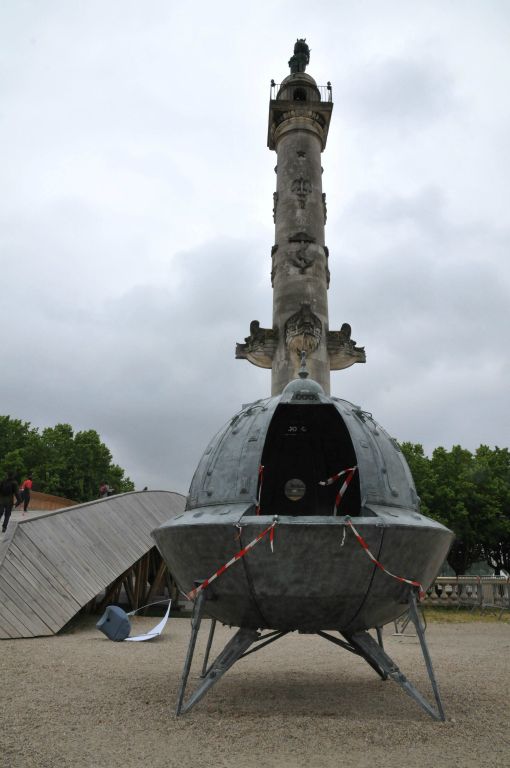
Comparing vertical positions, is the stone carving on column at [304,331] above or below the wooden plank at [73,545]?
above

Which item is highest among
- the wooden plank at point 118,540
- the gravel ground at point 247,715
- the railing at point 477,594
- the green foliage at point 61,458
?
the green foliage at point 61,458

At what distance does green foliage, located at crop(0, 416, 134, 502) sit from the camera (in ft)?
164

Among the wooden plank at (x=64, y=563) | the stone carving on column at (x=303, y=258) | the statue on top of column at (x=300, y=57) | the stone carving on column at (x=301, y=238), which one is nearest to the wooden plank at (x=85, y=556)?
the wooden plank at (x=64, y=563)

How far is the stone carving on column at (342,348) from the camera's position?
77.2ft

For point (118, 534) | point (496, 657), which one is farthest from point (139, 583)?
point (496, 657)

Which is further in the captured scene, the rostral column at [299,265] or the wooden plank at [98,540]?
the rostral column at [299,265]

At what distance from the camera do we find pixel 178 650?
12.3 meters

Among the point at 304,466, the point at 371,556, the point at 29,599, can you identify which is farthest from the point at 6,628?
the point at 371,556

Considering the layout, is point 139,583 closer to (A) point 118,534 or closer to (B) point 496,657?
(A) point 118,534

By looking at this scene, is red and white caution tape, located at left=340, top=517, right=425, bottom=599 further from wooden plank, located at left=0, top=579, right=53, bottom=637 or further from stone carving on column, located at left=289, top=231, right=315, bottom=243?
stone carving on column, located at left=289, top=231, right=315, bottom=243

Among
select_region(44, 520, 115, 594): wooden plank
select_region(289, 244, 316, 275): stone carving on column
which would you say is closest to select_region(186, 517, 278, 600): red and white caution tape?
select_region(44, 520, 115, 594): wooden plank

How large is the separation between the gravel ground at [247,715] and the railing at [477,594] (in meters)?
15.5

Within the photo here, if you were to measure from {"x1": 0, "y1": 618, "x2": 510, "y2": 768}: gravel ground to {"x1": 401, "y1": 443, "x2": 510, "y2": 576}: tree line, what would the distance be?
87.2ft

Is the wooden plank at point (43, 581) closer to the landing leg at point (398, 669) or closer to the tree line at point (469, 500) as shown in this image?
the landing leg at point (398, 669)
